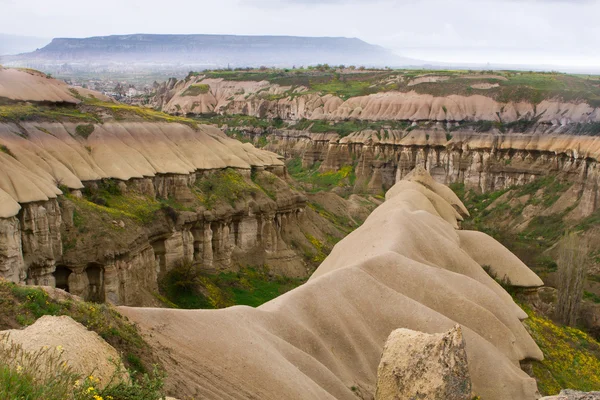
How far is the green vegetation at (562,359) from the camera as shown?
26.0m

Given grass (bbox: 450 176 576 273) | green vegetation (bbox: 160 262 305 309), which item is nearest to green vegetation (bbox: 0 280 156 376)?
green vegetation (bbox: 160 262 305 309)

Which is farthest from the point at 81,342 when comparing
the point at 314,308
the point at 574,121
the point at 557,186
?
the point at 574,121

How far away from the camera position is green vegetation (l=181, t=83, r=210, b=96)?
130875mm

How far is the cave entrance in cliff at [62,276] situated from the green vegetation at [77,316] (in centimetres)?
1544

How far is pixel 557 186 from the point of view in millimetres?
69438

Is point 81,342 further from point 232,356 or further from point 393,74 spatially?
point 393,74

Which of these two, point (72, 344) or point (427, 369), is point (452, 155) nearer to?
point (427, 369)

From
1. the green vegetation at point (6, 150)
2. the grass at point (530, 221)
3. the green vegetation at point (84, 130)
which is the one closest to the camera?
the green vegetation at point (6, 150)

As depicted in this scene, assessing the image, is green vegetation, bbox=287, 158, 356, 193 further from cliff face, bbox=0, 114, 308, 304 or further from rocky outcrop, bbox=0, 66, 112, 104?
rocky outcrop, bbox=0, 66, 112, 104

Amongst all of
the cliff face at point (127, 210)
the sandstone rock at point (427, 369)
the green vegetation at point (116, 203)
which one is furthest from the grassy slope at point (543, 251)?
the green vegetation at point (116, 203)

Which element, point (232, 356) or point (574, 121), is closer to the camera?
point (232, 356)

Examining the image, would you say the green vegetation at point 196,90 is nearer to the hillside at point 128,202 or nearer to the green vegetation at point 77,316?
the hillside at point 128,202

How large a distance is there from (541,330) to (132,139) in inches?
1104

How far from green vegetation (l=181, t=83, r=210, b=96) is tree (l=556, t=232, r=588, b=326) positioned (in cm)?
10090
